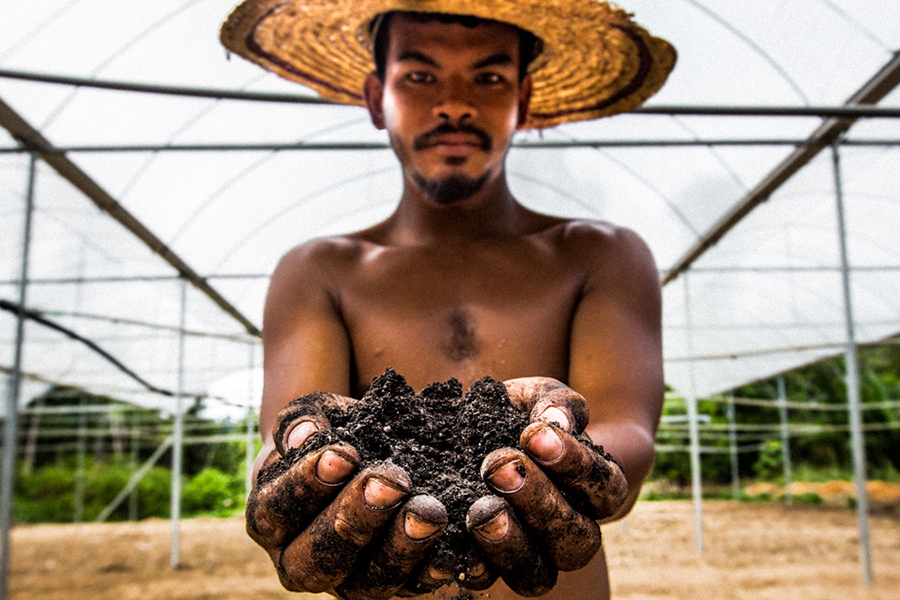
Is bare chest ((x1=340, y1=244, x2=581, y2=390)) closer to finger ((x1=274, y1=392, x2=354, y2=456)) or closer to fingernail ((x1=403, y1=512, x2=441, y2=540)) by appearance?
finger ((x1=274, y1=392, x2=354, y2=456))

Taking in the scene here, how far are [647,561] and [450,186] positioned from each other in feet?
22.3

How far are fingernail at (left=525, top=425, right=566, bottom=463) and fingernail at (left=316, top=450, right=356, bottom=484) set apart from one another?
219 mm

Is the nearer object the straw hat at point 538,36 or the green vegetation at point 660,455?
the straw hat at point 538,36

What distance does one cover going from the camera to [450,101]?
5.20 ft

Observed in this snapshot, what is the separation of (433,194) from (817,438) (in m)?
17.5

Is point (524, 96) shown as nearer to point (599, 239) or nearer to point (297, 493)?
point (599, 239)

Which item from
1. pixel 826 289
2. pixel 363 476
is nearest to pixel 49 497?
pixel 826 289

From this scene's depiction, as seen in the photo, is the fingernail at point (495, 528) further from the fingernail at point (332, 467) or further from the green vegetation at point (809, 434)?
the green vegetation at point (809, 434)

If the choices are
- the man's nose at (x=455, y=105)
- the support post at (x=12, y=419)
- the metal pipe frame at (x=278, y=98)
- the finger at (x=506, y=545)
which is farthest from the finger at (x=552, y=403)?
the support post at (x=12, y=419)

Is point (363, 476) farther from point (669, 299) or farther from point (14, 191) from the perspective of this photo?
point (669, 299)

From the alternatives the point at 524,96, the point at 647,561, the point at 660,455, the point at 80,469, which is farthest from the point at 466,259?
the point at 660,455

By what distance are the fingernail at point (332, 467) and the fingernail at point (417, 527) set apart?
0.09 metres

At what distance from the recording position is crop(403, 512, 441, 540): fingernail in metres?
0.85

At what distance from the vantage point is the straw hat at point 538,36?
1656 millimetres
